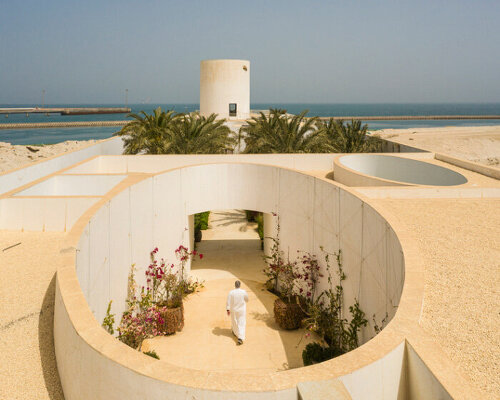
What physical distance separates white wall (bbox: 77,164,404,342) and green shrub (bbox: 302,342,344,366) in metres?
0.91

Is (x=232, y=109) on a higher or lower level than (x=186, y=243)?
higher

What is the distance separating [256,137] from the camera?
19438mm

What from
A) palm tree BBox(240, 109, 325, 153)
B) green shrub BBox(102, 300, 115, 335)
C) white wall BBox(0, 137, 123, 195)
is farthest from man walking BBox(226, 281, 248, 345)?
palm tree BBox(240, 109, 325, 153)

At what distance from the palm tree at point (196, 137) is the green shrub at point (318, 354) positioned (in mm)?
12126

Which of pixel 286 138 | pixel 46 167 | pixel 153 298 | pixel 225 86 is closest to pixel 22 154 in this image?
pixel 46 167

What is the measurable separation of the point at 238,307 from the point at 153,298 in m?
2.33

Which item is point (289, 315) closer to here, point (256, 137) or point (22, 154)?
point (256, 137)

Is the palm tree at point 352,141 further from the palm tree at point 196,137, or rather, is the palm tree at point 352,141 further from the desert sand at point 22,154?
the desert sand at point 22,154

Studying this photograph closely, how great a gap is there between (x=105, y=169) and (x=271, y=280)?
8.33 meters

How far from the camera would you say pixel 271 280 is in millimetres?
11820

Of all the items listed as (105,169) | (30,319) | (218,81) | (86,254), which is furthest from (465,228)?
(218,81)

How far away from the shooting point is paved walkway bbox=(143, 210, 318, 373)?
8.16 m

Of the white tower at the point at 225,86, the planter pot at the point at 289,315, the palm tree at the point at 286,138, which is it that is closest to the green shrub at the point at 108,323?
the planter pot at the point at 289,315

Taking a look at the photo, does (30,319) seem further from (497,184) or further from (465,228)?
(497,184)
